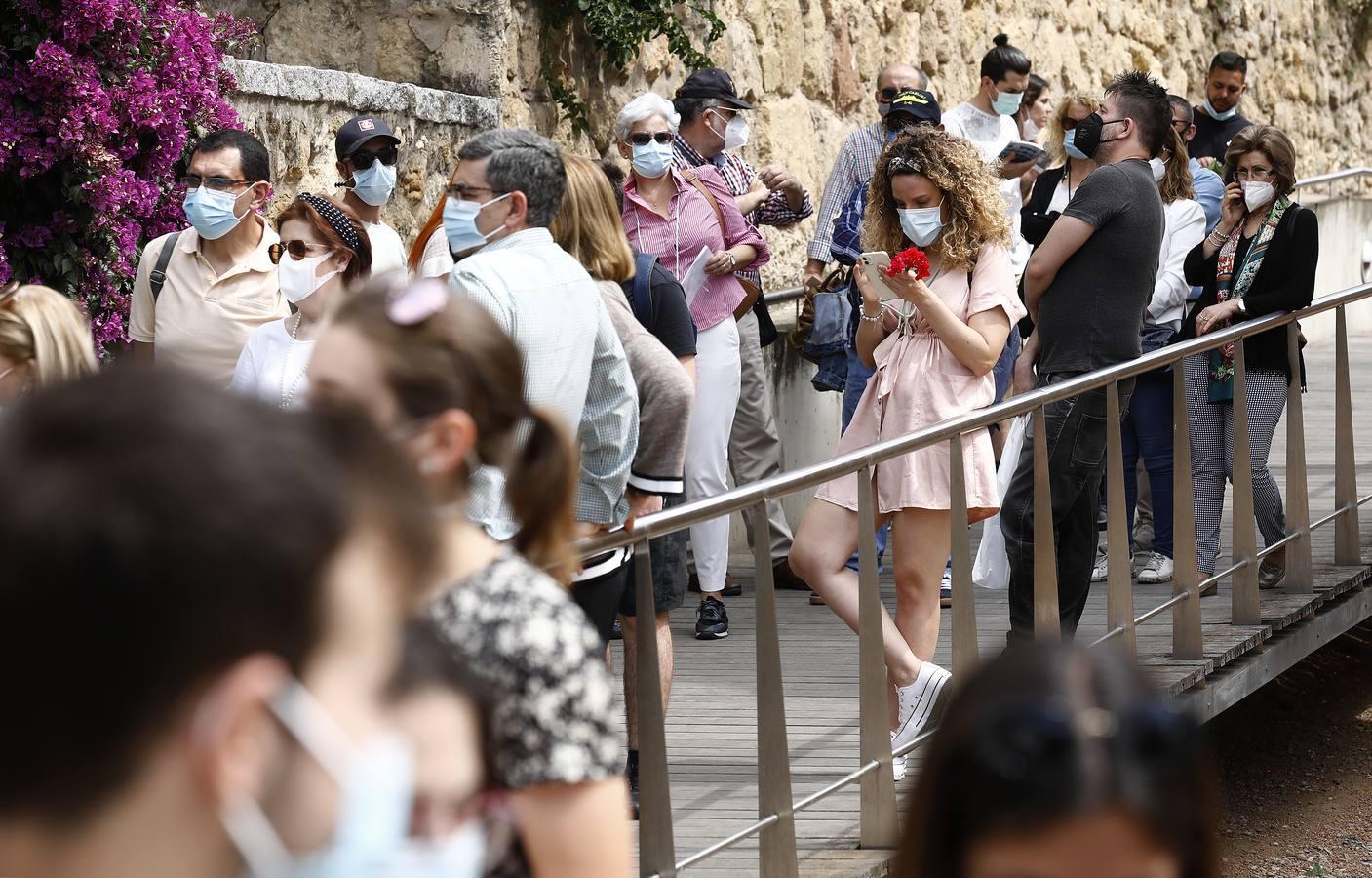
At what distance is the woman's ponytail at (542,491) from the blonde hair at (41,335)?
Answer: 1.58 meters

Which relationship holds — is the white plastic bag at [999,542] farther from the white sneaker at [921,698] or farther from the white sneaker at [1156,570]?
the white sneaker at [1156,570]

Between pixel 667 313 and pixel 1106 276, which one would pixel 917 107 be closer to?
pixel 1106 276

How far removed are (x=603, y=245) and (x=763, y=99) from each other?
17.5ft

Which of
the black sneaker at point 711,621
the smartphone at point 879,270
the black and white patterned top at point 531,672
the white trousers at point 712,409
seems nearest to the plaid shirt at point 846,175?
the white trousers at point 712,409

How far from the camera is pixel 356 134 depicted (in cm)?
541

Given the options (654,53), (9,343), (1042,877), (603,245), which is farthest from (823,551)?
(654,53)

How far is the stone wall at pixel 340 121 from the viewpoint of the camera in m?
5.93

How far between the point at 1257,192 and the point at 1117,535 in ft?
5.40

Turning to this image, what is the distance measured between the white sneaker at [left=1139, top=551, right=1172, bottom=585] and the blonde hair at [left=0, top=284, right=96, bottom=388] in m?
3.71

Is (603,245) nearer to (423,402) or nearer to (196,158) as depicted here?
(196,158)

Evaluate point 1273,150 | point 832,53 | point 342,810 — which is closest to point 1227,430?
point 1273,150

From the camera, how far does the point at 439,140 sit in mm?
6703

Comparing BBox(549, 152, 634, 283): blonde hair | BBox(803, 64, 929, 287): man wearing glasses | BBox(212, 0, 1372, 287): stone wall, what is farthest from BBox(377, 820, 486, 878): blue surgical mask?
BBox(212, 0, 1372, 287): stone wall

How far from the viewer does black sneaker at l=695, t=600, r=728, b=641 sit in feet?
12.4
